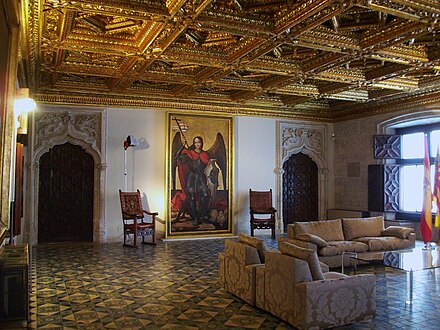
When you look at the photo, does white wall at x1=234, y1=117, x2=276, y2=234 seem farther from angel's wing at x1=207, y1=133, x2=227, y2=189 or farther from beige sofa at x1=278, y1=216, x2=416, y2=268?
beige sofa at x1=278, y1=216, x2=416, y2=268

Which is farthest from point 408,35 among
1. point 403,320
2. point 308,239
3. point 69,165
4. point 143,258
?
point 69,165

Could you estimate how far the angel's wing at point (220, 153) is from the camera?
10527 millimetres

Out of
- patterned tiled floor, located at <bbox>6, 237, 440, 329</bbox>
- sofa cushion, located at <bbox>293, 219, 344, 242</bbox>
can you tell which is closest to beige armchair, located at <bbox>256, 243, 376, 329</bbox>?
patterned tiled floor, located at <bbox>6, 237, 440, 329</bbox>

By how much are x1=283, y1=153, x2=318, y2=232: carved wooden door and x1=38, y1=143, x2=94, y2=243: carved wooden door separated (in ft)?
17.1

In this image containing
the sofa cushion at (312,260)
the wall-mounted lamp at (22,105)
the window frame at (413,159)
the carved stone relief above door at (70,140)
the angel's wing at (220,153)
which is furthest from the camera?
the angel's wing at (220,153)

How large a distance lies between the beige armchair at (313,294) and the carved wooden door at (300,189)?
289 inches

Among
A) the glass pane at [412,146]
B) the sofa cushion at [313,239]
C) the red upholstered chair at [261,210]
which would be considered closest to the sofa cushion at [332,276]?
the sofa cushion at [313,239]

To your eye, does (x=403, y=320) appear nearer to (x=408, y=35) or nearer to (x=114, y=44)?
(x=408, y=35)

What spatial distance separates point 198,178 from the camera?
10383 millimetres

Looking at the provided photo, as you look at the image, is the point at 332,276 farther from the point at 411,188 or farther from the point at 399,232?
the point at 411,188

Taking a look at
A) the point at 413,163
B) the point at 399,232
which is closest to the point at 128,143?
the point at 399,232

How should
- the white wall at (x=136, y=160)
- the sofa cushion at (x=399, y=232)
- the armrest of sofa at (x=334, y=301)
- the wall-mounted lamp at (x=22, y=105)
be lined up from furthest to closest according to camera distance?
the white wall at (x=136, y=160), the sofa cushion at (x=399, y=232), the wall-mounted lamp at (x=22, y=105), the armrest of sofa at (x=334, y=301)

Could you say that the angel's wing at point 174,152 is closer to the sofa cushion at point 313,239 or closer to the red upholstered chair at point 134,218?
the red upholstered chair at point 134,218

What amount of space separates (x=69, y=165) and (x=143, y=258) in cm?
331
